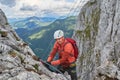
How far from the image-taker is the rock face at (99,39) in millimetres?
38125

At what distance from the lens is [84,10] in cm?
12706

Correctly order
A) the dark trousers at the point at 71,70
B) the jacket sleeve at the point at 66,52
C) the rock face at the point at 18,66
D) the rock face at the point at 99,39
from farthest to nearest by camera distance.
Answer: the rock face at the point at 99,39, the dark trousers at the point at 71,70, the jacket sleeve at the point at 66,52, the rock face at the point at 18,66

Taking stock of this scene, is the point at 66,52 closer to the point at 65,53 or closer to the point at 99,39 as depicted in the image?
the point at 65,53

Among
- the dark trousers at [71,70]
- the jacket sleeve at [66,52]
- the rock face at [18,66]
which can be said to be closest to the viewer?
the rock face at [18,66]

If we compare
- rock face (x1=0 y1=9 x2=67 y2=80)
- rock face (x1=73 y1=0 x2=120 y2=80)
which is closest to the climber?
rock face (x1=0 y1=9 x2=67 y2=80)

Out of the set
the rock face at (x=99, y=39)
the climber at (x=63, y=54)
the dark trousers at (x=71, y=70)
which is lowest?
the rock face at (x=99, y=39)

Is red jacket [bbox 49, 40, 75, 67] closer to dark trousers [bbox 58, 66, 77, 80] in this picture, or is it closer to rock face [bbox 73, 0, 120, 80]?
dark trousers [bbox 58, 66, 77, 80]

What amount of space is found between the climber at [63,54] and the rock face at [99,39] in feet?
37.2

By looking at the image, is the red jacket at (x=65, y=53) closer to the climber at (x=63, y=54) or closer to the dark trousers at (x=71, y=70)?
the climber at (x=63, y=54)

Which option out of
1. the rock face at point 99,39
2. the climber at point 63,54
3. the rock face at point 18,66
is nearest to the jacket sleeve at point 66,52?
the climber at point 63,54

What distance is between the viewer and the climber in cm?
2148

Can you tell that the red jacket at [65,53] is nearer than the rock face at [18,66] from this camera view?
No

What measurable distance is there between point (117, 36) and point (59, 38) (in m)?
46.9

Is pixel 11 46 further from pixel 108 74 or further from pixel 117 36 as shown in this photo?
pixel 117 36
